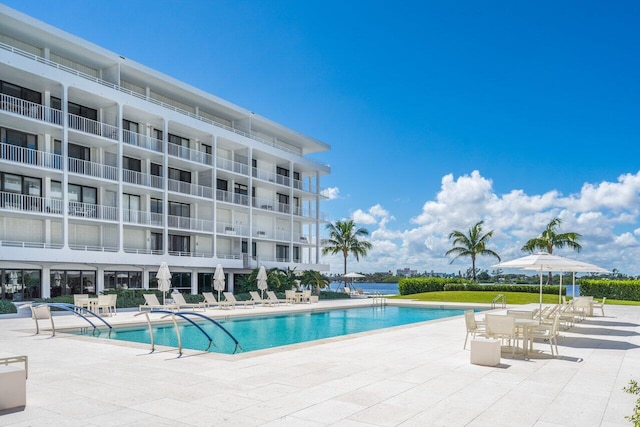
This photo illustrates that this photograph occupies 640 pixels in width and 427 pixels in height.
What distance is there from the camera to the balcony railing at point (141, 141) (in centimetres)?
2858

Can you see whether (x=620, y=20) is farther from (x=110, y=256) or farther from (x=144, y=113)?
(x=110, y=256)

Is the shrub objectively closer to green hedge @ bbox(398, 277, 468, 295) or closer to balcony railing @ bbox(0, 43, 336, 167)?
balcony railing @ bbox(0, 43, 336, 167)

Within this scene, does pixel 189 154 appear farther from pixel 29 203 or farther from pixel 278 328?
pixel 278 328

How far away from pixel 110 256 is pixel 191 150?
9.10 m

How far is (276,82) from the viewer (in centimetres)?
2984

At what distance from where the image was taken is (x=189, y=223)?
32.2 meters

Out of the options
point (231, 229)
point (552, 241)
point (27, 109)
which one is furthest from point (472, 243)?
point (27, 109)

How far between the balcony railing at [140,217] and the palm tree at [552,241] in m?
30.8

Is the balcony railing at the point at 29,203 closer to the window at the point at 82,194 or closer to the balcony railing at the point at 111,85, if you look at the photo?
the window at the point at 82,194

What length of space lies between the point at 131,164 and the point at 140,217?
3128 mm

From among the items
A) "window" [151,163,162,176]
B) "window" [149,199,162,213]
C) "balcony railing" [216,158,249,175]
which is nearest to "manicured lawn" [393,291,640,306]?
"balcony railing" [216,158,249,175]

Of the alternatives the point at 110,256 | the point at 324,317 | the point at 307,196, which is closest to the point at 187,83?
the point at 110,256

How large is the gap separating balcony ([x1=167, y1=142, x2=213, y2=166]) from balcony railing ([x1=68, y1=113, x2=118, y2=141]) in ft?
12.9

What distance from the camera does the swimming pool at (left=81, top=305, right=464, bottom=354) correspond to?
14180mm
